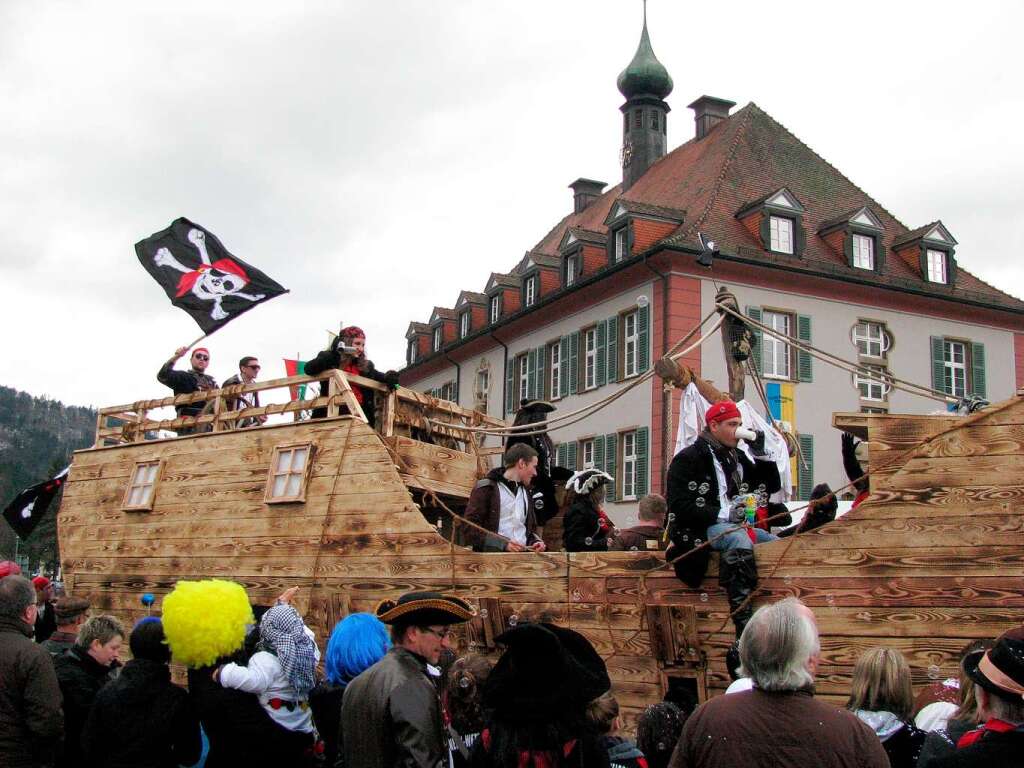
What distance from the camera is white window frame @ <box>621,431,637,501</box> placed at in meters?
28.2

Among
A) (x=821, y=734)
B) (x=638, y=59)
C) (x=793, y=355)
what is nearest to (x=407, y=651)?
(x=821, y=734)

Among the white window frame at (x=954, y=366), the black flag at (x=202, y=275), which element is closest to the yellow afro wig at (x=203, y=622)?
the black flag at (x=202, y=275)

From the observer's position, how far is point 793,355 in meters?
28.8

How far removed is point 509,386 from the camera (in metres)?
35.9

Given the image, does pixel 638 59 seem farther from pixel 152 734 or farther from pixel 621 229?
pixel 152 734

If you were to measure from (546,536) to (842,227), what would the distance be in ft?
71.4

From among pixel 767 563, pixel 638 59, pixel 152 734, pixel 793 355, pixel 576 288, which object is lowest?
pixel 152 734

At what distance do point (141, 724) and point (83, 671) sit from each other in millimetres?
1009

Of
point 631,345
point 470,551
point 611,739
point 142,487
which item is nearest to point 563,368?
point 631,345

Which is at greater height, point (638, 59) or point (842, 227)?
point (638, 59)

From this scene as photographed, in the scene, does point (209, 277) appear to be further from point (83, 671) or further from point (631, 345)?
point (631, 345)

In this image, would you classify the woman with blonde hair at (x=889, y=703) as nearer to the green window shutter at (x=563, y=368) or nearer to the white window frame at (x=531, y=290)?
the green window shutter at (x=563, y=368)

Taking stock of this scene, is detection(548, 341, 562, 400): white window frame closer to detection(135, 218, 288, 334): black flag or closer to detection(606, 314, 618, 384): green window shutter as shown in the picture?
detection(606, 314, 618, 384): green window shutter

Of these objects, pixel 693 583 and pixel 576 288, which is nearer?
pixel 693 583
